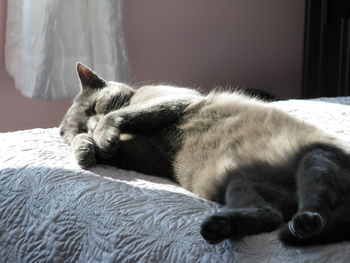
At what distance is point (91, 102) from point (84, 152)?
1.32ft

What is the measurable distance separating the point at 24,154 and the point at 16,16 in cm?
101

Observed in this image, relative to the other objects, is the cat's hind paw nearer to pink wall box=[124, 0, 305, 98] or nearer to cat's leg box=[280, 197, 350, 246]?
cat's leg box=[280, 197, 350, 246]

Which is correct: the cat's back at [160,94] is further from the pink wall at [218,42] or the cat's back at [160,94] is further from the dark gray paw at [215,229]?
the pink wall at [218,42]

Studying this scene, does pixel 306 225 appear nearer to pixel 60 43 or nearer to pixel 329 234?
pixel 329 234

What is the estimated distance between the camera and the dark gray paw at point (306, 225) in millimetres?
981

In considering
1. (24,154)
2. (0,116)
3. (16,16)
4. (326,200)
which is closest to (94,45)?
(16,16)

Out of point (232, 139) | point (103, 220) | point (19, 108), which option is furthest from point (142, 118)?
point (19, 108)

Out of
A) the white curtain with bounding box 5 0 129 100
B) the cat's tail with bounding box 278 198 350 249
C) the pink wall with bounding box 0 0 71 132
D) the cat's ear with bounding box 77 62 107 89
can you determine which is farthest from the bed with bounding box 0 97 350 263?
the pink wall with bounding box 0 0 71 132

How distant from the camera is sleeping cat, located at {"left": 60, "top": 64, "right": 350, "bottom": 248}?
1070mm

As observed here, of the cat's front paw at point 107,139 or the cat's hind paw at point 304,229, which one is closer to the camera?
the cat's hind paw at point 304,229

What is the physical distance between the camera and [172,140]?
1.59 meters

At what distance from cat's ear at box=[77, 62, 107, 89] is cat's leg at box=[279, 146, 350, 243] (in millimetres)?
823

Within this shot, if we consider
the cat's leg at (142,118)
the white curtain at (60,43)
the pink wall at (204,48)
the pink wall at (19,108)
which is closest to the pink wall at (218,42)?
the pink wall at (204,48)

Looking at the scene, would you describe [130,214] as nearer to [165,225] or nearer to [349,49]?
[165,225]
